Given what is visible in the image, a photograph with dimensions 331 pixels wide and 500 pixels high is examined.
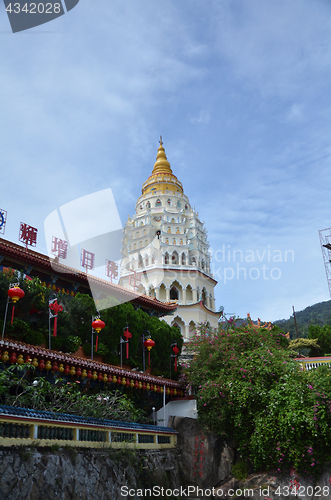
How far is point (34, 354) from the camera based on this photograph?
44.1 feet

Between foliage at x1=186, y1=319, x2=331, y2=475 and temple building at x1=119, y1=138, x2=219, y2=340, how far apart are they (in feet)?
54.1

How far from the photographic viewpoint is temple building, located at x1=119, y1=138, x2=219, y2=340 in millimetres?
37094

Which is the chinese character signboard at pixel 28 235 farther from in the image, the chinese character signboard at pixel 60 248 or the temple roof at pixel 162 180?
the temple roof at pixel 162 180

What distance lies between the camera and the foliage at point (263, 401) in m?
14.3

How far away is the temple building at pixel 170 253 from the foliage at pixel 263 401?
16.5m

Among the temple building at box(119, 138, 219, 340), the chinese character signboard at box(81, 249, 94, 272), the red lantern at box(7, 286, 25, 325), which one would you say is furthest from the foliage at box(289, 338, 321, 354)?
the red lantern at box(7, 286, 25, 325)

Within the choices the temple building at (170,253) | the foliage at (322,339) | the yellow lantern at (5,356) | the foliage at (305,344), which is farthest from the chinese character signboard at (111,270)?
the foliage at (322,339)

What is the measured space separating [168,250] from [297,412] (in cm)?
2518

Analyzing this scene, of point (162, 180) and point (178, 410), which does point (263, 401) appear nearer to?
point (178, 410)

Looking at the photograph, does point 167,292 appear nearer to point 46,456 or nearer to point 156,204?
point 156,204

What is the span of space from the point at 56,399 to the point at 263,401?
7.19 metres

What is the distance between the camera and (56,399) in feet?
42.7

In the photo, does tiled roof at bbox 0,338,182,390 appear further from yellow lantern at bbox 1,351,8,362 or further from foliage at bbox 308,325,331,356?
foliage at bbox 308,325,331,356

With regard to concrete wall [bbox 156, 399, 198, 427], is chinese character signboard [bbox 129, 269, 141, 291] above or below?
above
